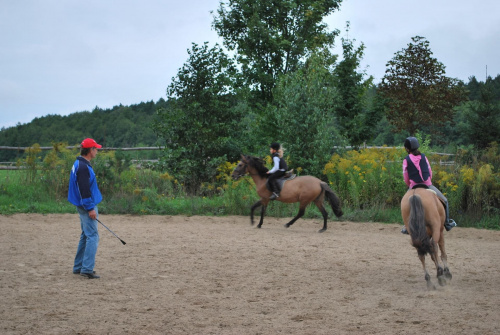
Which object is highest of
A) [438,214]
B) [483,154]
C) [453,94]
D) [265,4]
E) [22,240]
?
[265,4]

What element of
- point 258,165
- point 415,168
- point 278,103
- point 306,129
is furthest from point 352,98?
point 415,168

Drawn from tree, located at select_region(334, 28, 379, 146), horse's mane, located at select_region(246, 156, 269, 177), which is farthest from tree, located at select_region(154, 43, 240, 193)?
tree, located at select_region(334, 28, 379, 146)

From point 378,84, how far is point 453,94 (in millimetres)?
4922

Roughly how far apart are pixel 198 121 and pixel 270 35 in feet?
29.5

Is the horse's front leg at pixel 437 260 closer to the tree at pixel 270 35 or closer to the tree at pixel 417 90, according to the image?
the tree at pixel 270 35

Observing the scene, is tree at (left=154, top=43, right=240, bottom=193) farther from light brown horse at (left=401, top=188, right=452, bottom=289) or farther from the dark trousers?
light brown horse at (left=401, top=188, right=452, bottom=289)

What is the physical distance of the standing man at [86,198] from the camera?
7.84 m

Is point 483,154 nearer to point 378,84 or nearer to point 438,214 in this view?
point 438,214

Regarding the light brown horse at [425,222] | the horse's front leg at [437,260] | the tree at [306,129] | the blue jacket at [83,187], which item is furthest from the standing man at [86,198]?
the tree at [306,129]

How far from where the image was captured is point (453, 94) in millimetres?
35188

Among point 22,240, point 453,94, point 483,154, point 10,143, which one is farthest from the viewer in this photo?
point 10,143

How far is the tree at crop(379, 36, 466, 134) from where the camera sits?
112 ft

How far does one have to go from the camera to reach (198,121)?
20141 mm

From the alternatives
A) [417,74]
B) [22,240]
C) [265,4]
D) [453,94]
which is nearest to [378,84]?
[417,74]
